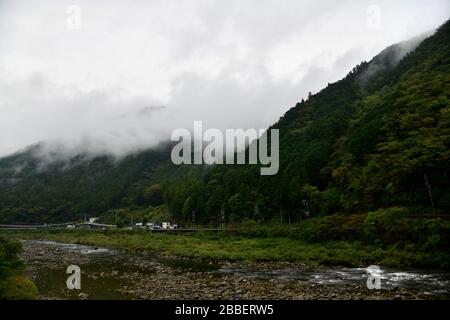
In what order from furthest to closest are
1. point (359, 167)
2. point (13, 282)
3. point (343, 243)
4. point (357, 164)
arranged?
1. point (357, 164)
2. point (359, 167)
3. point (343, 243)
4. point (13, 282)

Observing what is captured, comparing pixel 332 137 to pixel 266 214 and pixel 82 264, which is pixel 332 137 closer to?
pixel 266 214

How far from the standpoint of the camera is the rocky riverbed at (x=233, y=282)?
27.2 meters

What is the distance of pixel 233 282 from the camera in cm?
3272

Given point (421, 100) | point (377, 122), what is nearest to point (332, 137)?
point (377, 122)

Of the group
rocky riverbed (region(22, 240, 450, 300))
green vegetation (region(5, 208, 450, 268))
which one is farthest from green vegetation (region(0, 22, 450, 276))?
rocky riverbed (region(22, 240, 450, 300))

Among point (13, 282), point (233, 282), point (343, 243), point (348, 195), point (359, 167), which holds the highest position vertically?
point (359, 167)

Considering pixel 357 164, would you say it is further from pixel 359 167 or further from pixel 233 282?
pixel 233 282

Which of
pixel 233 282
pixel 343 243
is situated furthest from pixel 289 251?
pixel 233 282

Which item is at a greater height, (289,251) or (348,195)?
(348,195)

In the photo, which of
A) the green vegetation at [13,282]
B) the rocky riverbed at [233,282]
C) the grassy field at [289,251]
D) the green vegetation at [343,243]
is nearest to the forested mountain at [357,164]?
the green vegetation at [343,243]

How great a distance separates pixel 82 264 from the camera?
4847 cm

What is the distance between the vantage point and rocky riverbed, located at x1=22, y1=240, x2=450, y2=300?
89.4ft

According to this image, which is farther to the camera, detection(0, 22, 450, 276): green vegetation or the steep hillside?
the steep hillside

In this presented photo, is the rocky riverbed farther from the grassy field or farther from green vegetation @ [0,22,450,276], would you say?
green vegetation @ [0,22,450,276]
